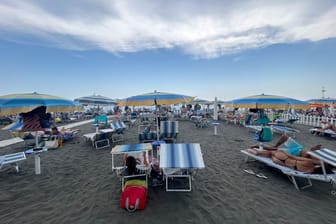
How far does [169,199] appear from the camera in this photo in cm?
282

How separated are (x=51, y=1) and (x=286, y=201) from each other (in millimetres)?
10520

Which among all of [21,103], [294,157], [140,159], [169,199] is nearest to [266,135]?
[294,157]

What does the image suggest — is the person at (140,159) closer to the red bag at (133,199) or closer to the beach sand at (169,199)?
the beach sand at (169,199)

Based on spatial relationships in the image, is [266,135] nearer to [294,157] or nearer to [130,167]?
[294,157]

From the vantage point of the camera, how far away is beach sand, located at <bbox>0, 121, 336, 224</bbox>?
2.32 metres

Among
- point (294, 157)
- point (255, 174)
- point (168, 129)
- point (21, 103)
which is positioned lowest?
point (255, 174)

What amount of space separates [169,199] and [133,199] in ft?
2.35

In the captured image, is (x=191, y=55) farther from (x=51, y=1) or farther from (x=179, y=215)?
(x=179, y=215)

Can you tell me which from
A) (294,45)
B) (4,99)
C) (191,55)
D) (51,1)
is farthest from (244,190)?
(191,55)

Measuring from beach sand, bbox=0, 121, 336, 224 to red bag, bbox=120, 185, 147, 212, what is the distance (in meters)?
0.09

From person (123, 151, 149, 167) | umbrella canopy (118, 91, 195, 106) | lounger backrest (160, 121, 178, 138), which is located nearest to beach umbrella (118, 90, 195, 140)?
umbrella canopy (118, 91, 195, 106)

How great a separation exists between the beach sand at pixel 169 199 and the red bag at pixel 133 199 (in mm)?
88

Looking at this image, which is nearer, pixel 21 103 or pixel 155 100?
pixel 21 103

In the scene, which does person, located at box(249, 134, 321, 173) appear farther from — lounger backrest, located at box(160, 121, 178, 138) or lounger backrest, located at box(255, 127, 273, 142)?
lounger backrest, located at box(160, 121, 178, 138)
